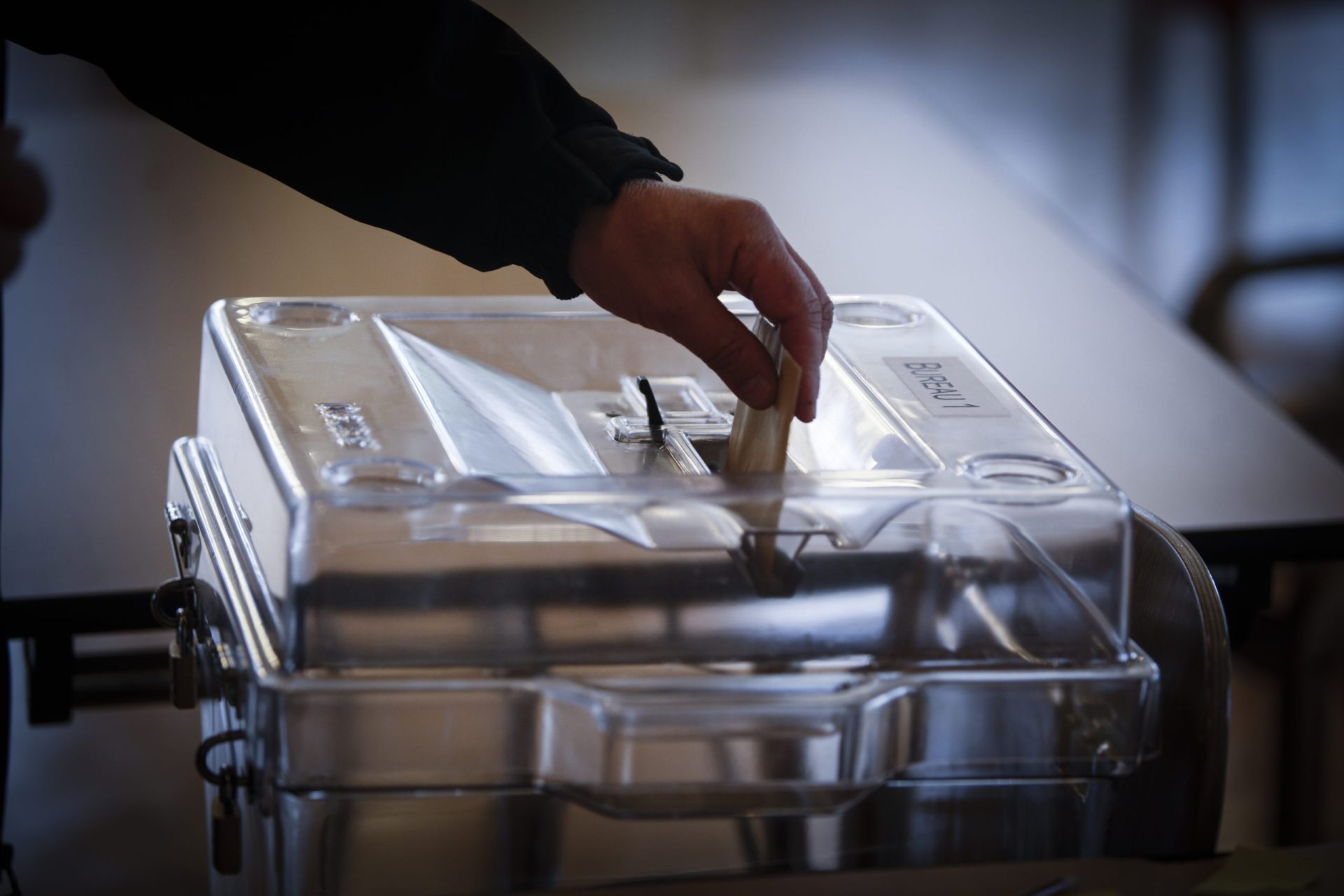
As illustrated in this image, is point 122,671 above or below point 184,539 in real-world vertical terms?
below

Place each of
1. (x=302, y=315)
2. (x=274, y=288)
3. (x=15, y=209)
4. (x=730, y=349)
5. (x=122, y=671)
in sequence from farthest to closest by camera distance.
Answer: (x=15, y=209) < (x=274, y=288) < (x=122, y=671) < (x=302, y=315) < (x=730, y=349)

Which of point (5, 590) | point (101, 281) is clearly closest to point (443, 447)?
point (5, 590)

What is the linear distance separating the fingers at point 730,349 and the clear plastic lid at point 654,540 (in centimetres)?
6

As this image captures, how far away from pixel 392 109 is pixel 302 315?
0.14 metres

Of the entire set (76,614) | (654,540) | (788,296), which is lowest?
(76,614)

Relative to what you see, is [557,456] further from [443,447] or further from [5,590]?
[5,590]

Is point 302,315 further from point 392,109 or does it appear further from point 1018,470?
point 1018,470

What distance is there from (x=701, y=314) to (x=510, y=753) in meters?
0.25

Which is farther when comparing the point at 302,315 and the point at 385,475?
the point at 302,315

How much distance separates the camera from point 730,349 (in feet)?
2.38

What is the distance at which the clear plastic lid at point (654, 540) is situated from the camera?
60cm

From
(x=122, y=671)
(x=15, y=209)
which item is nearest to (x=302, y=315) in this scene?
(x=122, y=671)

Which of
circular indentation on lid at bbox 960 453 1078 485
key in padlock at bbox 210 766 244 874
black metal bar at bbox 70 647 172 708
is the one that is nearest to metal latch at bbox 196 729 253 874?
key in padlock at bbox 210 766 244 874

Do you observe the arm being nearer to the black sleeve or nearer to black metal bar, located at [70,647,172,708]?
the black sleeve
